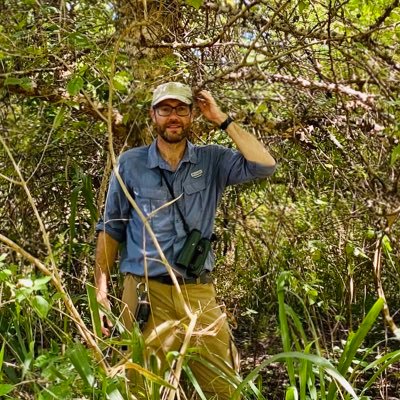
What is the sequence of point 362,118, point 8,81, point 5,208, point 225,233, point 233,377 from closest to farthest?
point 233,377 → point 362,118 → point 8,81 → point 5,208 → point 225,233

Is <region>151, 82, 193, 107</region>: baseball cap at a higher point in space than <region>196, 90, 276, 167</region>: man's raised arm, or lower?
higher

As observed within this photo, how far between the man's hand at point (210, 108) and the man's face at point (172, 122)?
86mm

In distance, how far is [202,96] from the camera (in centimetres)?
297

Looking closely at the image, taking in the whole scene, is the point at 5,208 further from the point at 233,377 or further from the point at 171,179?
the point at 233,377

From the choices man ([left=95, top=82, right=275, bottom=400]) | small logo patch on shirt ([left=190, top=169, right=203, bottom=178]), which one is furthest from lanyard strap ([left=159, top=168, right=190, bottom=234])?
small logo patch on shirt ([left=190, top=169, right=203, bottom=178])

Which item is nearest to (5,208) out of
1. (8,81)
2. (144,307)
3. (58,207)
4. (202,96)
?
(58,207)

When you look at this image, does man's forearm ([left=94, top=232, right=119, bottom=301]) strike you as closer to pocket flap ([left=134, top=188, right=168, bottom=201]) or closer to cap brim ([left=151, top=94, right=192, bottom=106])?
pocket flap ([left=134, top=188, right=168, bottom=201])

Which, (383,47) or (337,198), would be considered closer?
(383,47)

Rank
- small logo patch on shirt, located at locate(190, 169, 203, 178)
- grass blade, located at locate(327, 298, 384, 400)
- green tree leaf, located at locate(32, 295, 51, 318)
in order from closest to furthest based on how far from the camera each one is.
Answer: green tree leaf, located at locate(32, 295, 51, 318) → grass blade, located at locate(327, 298, 384, 400) → small logo patch on shirt, located at locate(190, 169, 203, 178)

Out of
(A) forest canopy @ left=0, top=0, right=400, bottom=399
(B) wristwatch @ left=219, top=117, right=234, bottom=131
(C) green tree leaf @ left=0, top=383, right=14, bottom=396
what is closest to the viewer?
(C) green tree leaf @ left=0, top=383, right=14, bottom=396

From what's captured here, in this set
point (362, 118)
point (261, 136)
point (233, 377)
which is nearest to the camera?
point (233, 377)

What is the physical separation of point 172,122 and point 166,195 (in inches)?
13.0

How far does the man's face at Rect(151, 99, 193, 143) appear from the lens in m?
3.02

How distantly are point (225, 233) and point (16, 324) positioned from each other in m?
1.41
